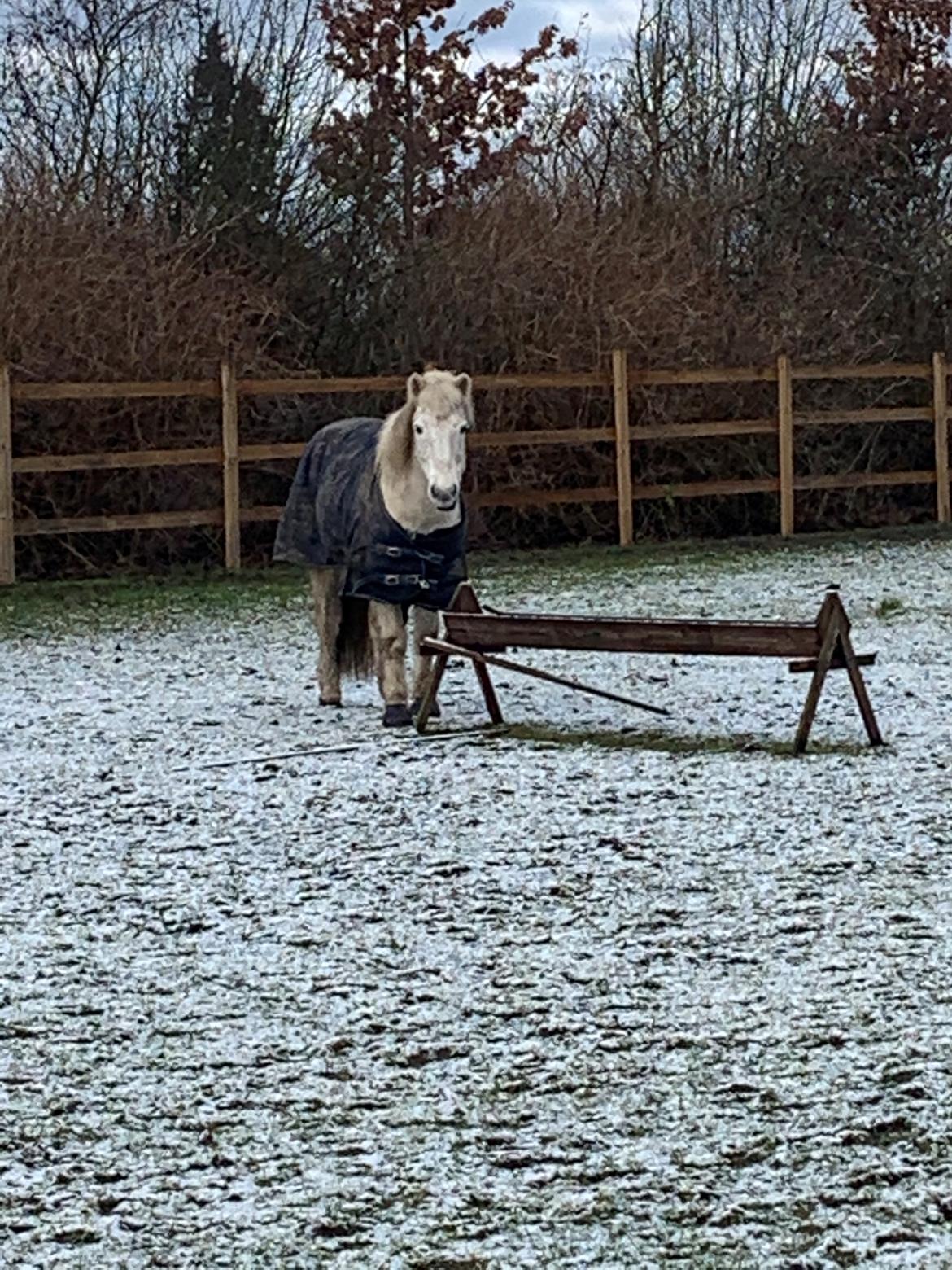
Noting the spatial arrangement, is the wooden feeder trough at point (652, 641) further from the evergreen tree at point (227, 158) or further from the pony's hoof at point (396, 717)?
the evergreen tree at point (227, 158)

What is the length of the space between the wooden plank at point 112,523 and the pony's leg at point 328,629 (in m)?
7.08

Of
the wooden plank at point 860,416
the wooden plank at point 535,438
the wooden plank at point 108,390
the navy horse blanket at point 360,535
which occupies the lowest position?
the navy horse blanket at point 360,535

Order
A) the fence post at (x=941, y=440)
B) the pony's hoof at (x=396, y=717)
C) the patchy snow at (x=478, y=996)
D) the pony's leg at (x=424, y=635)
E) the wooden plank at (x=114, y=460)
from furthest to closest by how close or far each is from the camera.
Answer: the fence post at (x=941, y=440), the wooden plank at (x=114, y=460), the pony's leg at (x=424, y=635), the pony's hoof at (x=396, y=717), the patchy snow at (x=478, y=996)

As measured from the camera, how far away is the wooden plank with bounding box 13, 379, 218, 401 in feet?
55.3

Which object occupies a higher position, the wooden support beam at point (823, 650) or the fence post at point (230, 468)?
the fence post at point (230, 468)

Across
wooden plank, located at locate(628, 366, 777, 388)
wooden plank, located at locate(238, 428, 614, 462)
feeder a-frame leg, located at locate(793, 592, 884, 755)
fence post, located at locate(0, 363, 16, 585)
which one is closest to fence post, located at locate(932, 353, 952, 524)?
wooden plank, located at locate(628, 366, 777, 388)

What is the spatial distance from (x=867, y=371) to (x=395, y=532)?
13368 millimetres

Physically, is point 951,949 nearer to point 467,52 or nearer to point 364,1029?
point 364,1029

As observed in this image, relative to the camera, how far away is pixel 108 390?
17062mm

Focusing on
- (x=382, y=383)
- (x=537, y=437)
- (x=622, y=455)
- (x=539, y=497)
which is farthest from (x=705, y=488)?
(x=382, y=383)

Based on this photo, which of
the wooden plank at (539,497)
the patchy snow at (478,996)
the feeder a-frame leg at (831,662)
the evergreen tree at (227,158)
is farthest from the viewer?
the evergreen tree at (227,158)

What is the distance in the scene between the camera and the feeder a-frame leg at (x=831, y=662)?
322 inches

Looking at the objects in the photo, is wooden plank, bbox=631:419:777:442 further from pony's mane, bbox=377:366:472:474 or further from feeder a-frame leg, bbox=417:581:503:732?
feeder a-frame leg, bbox=417:581:503:732

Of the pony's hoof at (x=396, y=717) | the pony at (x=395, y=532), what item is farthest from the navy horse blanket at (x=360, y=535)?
the pony's hoof at (x=396, y=717)
